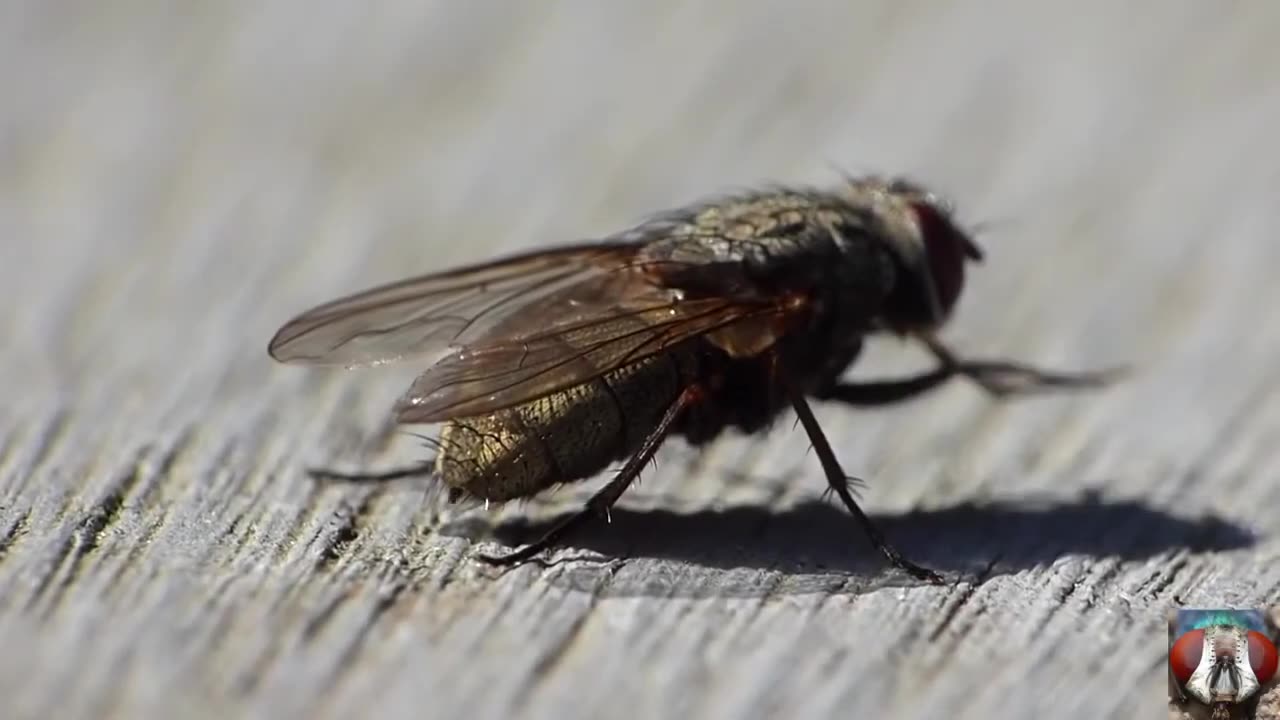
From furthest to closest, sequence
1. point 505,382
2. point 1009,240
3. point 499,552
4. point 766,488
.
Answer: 1. point 1009,240
2. point 766,488
3. point 505,382
4. point 499,552

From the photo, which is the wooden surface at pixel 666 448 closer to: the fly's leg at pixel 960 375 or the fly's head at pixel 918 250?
the fly's leg at pixel 960 375

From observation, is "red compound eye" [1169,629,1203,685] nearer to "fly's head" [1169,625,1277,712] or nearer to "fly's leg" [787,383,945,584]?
"fly's head" [1169,625,1277,712]

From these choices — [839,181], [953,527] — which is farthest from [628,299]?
[839,181]

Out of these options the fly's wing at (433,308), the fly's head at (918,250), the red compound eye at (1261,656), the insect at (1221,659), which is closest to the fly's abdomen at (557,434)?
the fly's wing at (433,308)

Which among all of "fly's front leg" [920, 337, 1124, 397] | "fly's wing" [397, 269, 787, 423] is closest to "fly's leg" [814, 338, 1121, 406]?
"fly's front leg" [920, 337, 1124, 397]

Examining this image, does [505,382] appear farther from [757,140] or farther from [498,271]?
[757,140]

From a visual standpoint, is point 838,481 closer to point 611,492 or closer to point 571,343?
point 611,492

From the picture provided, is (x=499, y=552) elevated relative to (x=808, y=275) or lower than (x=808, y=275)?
lower
